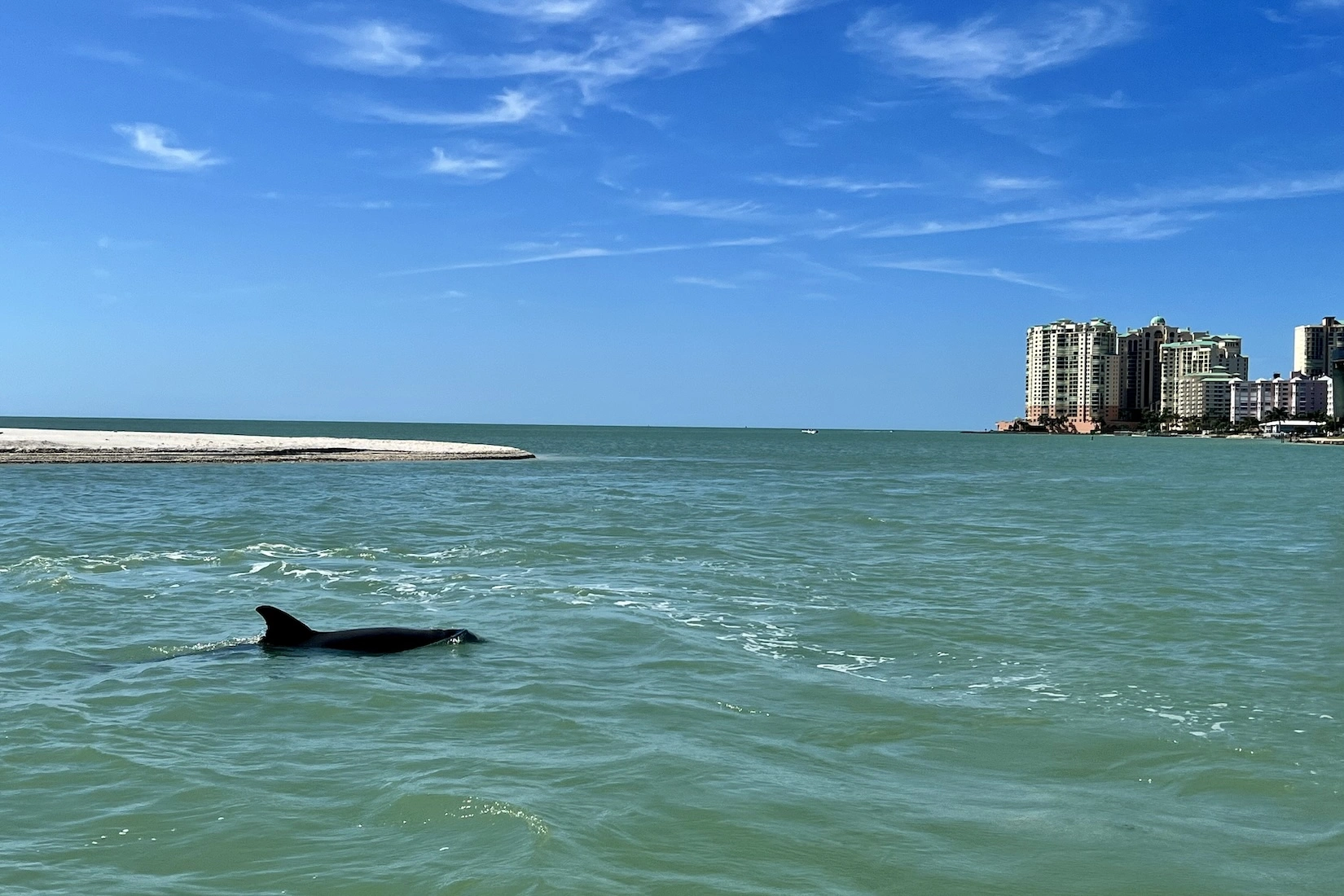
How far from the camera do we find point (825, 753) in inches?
364

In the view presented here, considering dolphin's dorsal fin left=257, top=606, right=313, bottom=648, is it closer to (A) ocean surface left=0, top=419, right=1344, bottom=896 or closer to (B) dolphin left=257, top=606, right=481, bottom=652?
(B) dolphin left=257, top=606, right=481, bottom=652

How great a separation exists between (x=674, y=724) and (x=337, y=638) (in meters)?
5.43

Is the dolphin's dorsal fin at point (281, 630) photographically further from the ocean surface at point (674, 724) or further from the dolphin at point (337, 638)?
the ocean surface at point (674, 724)

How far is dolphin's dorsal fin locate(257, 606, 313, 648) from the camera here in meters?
13.2

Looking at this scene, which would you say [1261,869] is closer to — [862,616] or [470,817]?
[470,817]

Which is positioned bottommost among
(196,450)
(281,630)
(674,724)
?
(674,724)

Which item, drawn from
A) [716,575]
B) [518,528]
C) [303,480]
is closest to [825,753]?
[716,575]

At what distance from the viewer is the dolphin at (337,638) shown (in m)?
13.2

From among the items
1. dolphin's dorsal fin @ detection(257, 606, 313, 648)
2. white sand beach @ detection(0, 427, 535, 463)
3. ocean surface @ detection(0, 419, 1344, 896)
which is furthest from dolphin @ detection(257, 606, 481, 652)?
white sand beach @ detection(0, 427, 535, 463)

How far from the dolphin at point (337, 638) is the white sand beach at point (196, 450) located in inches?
2389

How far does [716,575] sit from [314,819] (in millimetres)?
14414

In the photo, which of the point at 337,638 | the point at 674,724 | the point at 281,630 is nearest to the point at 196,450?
the point at 281,630

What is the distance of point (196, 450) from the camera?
7356cm

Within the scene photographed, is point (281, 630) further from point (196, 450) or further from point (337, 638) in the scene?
point (196, 450)
